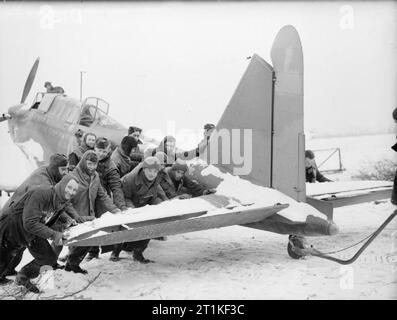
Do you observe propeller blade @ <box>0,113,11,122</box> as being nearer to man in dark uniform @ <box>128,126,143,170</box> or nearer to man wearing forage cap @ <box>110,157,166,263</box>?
man in dark uniform @ <box>128,126,143,170</box>

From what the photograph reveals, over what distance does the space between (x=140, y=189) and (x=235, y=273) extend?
172 centimetres

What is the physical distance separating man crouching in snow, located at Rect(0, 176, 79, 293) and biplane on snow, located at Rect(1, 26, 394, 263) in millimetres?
333

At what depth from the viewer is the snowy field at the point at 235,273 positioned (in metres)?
4.26

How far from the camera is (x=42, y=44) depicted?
11867 mm

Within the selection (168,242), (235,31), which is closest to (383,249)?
(168,242)

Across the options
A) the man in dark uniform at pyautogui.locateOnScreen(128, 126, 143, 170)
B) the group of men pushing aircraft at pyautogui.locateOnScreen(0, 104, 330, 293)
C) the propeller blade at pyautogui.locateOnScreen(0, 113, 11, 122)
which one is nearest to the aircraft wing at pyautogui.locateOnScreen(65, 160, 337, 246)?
the group of men pushing aircraft at pyautogui.locateOnScreen(0, 104, 330, 293)

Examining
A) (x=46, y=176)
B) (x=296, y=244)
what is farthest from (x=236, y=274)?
(x=46, y=176)

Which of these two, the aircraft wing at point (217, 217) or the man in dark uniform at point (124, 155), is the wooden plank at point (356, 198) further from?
the man in dark uniform at point (124, 155)

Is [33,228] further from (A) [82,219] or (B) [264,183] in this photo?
(B) [264,183]

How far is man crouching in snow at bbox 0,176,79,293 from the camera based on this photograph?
4.14m

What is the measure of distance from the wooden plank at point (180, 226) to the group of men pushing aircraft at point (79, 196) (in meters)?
0.43

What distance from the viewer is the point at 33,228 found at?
4.12 meters

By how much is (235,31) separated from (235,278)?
687 cm

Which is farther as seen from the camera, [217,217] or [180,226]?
[217,217]
